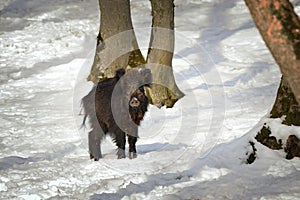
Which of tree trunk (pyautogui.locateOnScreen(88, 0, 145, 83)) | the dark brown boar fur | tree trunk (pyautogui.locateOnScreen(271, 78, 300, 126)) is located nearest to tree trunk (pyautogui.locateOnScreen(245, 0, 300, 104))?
tree trunk (pyautogui.locateOnScreen(271, 78, 300, 126))

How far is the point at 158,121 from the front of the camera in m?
9.21

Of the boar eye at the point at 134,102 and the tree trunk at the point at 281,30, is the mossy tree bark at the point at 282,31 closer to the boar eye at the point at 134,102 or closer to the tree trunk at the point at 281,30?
the tree trunk at the point at 281,30

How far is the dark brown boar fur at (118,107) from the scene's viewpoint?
21.8ft

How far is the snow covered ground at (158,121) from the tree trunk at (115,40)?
0.93 m

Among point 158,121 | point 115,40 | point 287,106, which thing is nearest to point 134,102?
point 287,106

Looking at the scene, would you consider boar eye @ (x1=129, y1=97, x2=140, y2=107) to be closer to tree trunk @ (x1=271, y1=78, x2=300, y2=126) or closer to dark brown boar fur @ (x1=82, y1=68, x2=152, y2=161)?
dark brown boar fur @ (x1=82, y1=68, x2=152, y2=161)

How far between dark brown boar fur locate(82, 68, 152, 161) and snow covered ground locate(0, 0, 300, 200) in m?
0.35

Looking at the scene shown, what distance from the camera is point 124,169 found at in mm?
6176

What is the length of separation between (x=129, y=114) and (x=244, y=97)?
13.4 ft

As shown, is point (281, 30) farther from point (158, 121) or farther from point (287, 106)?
point (158, 121)

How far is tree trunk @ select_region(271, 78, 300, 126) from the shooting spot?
5.59 meters

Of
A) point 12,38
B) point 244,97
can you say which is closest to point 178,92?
point 244,97

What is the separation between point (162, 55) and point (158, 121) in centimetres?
180

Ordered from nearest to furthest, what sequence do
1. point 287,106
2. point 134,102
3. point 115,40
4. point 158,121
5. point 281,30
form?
point 281,30, point 287,106, point 134,102, point 158,121, point 115,40
